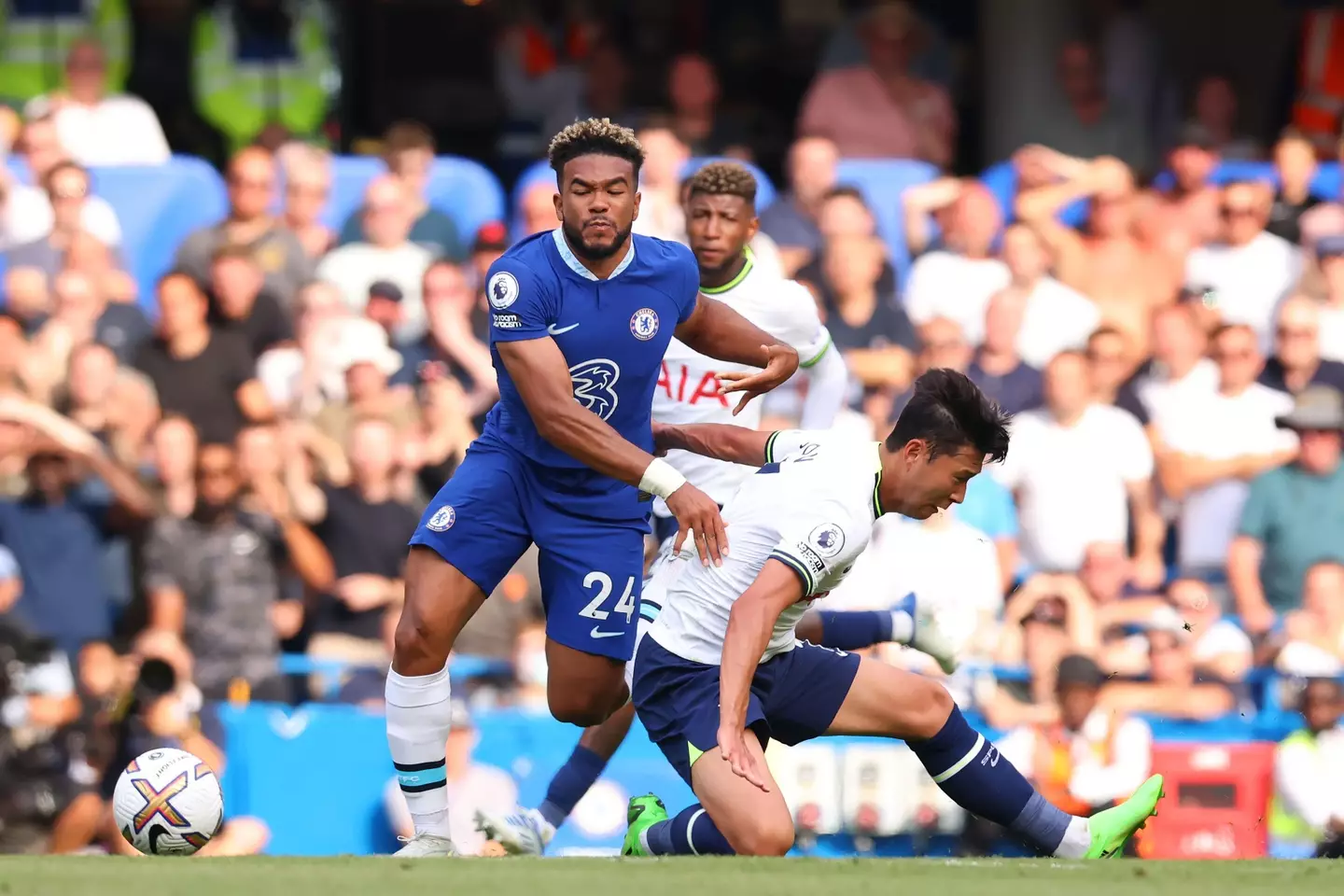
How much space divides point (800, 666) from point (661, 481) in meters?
0.73

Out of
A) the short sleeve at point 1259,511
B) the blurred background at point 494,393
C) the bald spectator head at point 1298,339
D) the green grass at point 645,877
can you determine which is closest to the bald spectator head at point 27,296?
the blurred background at point 494,393

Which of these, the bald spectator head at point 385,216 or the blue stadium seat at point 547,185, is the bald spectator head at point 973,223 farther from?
the bald spectator head at point 385,216

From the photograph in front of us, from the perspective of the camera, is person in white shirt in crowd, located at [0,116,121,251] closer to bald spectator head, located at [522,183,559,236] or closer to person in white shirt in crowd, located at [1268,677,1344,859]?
bald spectator head, located at [522,183,559,236]

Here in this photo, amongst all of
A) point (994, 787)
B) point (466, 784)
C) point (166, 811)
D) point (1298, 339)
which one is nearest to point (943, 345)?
point (1298, 339)

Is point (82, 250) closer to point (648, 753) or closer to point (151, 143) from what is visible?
point (151, 143)

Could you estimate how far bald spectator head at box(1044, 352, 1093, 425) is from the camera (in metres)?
10.5

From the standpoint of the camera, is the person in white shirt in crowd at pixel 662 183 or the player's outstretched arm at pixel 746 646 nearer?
the player's outstretched arm at pixel 746 646

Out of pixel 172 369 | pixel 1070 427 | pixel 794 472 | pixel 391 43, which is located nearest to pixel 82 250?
pixel 172 369

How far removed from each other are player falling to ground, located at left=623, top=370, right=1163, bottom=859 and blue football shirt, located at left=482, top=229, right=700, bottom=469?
1.58ft

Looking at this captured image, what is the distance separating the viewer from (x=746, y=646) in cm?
601

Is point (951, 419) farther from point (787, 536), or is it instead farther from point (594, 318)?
point (594, 318)

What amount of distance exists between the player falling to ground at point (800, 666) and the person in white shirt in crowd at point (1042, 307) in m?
4.52

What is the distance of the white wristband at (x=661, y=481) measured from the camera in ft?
20.9

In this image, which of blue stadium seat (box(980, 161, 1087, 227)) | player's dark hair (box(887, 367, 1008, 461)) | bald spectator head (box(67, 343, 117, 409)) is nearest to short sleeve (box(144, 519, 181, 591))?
bald spectator head (box(67, 343, 117, 409))
